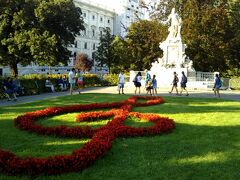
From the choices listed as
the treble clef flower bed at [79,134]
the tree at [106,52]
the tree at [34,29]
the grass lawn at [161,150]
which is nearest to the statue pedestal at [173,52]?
the tree at [34,29]

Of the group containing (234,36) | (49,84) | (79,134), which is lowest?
(79,134)

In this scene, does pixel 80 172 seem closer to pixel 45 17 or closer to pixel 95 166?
pixel 95 166

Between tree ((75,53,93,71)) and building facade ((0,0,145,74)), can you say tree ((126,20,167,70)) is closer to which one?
tree ((75,53,93,71))

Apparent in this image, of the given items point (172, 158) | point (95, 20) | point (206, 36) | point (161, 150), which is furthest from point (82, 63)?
point (172, 158)

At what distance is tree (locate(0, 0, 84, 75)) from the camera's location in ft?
129

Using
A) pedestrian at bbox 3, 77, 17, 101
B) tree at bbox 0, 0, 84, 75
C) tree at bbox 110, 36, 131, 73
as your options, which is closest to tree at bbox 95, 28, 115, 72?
tree at bbox 110, 36, 131, 73

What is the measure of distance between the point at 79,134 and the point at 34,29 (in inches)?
1233

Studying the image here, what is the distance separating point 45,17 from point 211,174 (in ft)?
118

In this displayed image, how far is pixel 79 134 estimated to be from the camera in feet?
34.8

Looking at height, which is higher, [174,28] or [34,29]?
[174,28]

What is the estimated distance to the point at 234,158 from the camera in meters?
8.62

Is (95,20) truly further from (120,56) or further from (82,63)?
(120,56)

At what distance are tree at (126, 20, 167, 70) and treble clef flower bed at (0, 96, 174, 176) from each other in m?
36.7

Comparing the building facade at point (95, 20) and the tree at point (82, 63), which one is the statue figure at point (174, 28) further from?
the building facade at point (95, 20)
